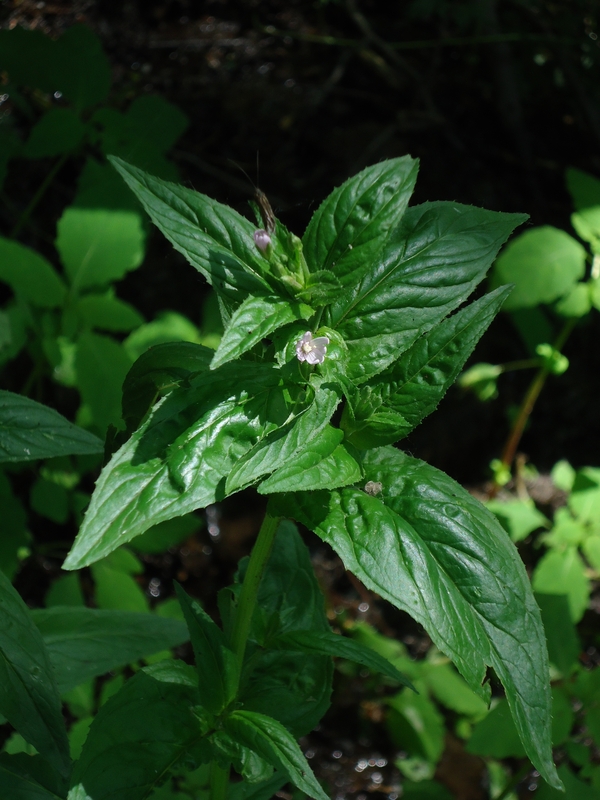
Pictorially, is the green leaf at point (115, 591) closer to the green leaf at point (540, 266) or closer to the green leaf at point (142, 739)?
the green leaf at point (142, 739)

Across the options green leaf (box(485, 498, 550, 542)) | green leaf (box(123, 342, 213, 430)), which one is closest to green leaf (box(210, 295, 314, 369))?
green leaf (box(123, 342, 213, 430))

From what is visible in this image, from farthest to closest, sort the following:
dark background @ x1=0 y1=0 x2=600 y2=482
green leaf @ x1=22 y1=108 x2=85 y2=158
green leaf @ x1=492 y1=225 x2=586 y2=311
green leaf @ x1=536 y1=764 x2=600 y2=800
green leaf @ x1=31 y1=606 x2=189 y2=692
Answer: dark background @ x1=0 y1=0 x2=600 y2=482 → green leaf @ x1=492 y1=225 x2=586 y2=311 → green leaf @ x1=22 y1=108 x2=85 y2=158 → green leaf @ x1=536 y1=764 x2=600 y2=800 → green leaf @ x1=31 y1=606 x2=189 y2=692

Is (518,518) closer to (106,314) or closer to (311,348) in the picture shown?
(106,314)

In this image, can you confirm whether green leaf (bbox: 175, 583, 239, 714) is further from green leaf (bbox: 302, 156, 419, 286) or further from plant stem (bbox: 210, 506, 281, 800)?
green leaf (bbox: 302, 156, 419, 286)

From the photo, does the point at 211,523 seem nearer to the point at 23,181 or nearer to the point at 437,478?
the point at 23,181

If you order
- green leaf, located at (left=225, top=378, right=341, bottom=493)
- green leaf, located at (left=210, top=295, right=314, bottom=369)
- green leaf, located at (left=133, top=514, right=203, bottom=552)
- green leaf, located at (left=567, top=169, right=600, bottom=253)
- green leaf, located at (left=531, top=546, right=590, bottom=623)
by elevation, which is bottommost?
green leaf, located at (left=531, top=546, right=590, bottom=623)

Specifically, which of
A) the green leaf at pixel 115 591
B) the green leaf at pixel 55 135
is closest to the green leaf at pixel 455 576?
the green leaf at pixel 115 591
